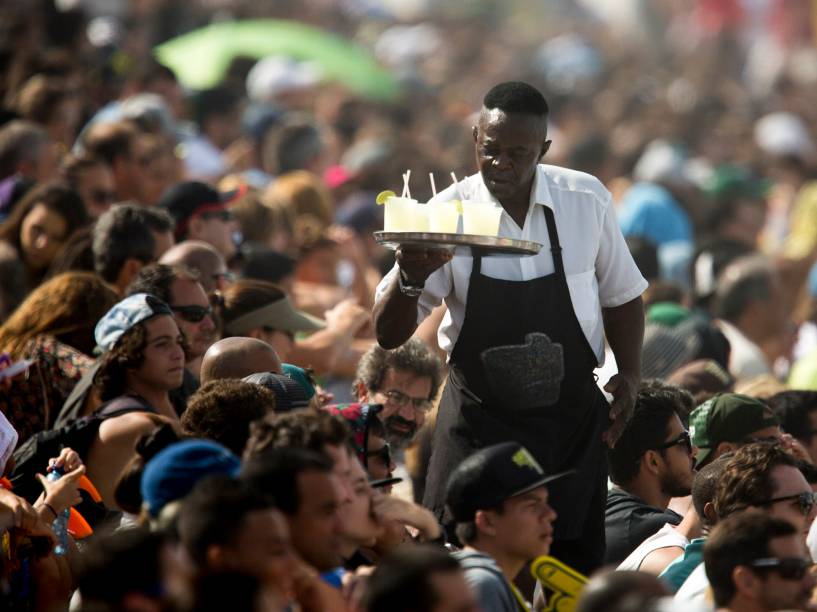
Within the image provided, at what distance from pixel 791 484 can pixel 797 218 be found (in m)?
9.29

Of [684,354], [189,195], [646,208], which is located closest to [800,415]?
[684,354]

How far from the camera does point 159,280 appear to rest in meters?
7.21

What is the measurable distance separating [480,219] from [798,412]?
3096 millimetres

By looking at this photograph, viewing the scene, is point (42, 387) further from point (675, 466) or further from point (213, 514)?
point (213, 514)

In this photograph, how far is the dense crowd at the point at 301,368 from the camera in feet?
15.4

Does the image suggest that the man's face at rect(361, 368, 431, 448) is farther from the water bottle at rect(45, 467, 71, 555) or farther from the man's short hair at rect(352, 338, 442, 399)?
the water bottle at rect(45, 467, 71, 555)

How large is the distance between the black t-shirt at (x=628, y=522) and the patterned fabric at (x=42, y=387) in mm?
2189

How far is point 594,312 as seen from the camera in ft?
19.4

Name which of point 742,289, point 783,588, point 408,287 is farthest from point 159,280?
point 742,289

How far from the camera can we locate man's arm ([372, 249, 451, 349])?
17.5 ft

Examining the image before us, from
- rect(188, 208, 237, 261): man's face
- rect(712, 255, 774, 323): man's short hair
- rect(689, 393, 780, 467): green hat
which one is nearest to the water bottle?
rect(689, 393, 780, 467): green hat

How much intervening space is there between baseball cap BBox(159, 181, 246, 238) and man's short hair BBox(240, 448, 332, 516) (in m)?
4.54

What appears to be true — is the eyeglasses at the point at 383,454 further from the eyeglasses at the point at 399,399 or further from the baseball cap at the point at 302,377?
the eyeglasses at the point at 399,399

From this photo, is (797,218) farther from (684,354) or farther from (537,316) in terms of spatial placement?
(537,316)
